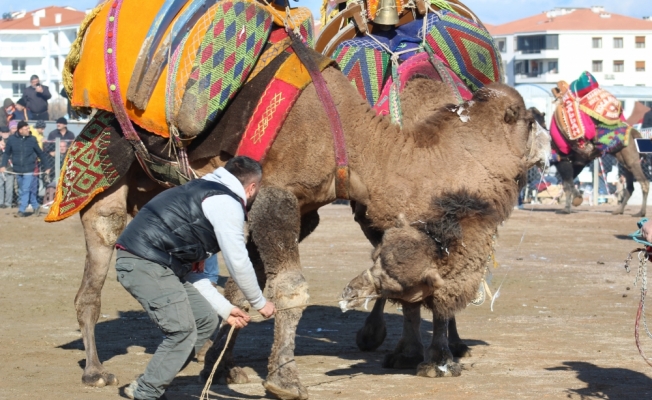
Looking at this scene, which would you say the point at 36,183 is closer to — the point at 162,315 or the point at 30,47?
the point at 162,315

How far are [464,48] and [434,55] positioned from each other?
297 mm

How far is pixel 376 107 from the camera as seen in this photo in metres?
8.09

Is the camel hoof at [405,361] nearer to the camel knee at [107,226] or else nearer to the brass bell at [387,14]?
the camel knee at [107,226]

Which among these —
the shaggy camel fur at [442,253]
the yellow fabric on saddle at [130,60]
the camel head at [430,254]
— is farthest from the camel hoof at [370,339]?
the yellow fabric on saddle at [130,60]

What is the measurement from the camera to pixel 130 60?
7.34 m

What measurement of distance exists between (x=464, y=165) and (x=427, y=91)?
1.20 metres

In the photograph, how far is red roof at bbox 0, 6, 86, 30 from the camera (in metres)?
103

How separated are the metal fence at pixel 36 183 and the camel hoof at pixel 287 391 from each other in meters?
15.1

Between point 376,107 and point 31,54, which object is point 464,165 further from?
point 31,54

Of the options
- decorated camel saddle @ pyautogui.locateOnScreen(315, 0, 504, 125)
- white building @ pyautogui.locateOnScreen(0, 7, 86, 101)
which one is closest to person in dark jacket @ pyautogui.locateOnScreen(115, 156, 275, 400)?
decorated camel saddle @ pyautogui.locateOnScreen(315, 0, 504, 125)

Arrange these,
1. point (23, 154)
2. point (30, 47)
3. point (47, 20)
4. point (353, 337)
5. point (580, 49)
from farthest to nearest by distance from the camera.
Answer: point (47, 20) < point (30, 47) < point (580, 49) < point (23, 154) < point (353, 337)

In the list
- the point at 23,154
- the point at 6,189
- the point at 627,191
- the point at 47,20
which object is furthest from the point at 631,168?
the point at 47,20

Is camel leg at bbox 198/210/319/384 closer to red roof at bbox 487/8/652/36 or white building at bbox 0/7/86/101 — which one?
red roof at bbox 487/8/652/36

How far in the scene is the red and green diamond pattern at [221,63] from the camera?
7.04 meters
